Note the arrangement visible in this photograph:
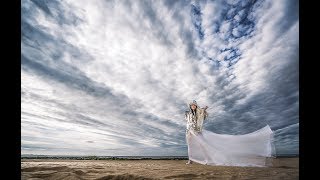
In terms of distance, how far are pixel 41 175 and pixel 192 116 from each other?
715 cm

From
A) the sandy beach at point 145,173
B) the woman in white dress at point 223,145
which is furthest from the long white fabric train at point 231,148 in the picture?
the sandy beach at point 145,173

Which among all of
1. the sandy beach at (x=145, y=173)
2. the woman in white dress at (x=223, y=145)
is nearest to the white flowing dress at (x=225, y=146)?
the woman in white dress at (x=223, y=145)

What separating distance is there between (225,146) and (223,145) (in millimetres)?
96

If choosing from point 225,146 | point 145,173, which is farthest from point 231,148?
point 145,173

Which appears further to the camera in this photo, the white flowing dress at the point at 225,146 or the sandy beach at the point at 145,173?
the white flowing dress at the point at 225,146

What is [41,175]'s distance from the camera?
5.06 m

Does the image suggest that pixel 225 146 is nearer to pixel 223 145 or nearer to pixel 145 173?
pixel 223 145

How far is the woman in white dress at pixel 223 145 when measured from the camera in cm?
852

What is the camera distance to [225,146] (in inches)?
372

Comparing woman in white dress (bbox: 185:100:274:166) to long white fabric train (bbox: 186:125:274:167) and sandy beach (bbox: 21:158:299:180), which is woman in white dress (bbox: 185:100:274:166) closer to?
long white fabric train (bbox: 186:125:274:167)

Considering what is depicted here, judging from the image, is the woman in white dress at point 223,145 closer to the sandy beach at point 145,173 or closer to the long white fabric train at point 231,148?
the long white fabric train at point 231,148
